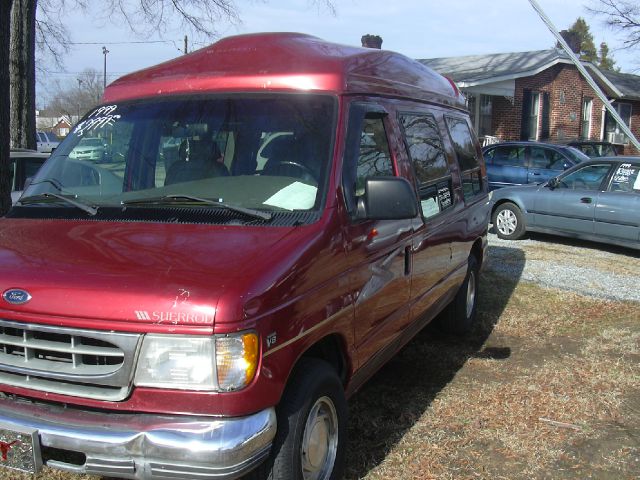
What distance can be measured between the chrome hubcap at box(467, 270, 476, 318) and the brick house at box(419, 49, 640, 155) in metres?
14.3

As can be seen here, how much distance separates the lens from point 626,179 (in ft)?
31.7

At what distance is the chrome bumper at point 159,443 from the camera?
234 centimetres

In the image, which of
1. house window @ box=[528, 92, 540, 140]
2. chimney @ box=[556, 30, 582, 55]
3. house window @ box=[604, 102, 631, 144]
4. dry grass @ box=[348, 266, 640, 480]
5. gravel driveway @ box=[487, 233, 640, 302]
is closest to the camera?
dry grass @ box=[348, 266, 640, 480]

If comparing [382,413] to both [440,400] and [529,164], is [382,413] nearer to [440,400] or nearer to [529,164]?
[440,400]

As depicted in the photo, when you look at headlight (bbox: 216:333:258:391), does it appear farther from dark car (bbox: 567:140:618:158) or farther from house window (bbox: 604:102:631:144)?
house window (bbox: 604:102:631:144)

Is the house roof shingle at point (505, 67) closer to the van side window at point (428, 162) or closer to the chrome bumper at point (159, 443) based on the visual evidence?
the van side window at point (428, 162)

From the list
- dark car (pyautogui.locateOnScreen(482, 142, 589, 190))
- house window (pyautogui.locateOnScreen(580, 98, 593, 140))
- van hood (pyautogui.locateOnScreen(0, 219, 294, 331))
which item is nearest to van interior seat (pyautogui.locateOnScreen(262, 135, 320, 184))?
van hood (pyautogui.locateOnScreen(0, 219, 294, 331))

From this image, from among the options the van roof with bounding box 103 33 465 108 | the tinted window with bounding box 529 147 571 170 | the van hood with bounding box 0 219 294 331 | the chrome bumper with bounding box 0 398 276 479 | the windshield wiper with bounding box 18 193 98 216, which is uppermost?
the van roof with bounding box 103 33 465 108

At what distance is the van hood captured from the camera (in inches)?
93.2

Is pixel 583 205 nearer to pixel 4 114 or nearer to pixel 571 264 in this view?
pixel 571 264

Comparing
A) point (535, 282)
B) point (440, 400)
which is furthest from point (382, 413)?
point (535, 282)

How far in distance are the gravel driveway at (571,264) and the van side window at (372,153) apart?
180 inches

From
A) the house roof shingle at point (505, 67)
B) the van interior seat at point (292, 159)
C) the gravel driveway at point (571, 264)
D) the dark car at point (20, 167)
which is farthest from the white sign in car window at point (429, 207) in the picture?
the house roof shingle at point (505, 67)

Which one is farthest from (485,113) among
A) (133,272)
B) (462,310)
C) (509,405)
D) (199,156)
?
(133,272)
